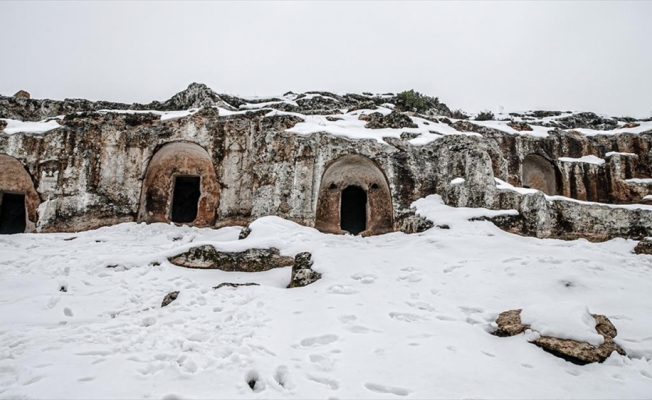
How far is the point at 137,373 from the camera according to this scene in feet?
12.9

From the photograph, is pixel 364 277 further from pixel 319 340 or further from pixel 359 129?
pixel 359 129

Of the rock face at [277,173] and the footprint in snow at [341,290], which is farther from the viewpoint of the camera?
the rock face at [277,173]

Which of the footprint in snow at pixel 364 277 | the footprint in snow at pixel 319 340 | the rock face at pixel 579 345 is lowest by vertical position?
the footprint in snow at pixel 319 340

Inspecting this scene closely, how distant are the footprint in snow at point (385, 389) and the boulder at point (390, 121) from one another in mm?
9888

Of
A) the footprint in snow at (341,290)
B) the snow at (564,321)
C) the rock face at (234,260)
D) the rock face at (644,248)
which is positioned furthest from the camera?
the rock face at (644,248)

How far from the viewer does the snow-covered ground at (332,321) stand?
145 inches

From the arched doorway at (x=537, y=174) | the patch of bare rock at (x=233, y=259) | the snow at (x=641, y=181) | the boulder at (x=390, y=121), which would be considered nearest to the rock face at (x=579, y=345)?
the patch of bare rock at (x=233, y=259)

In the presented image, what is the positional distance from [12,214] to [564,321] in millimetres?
17039

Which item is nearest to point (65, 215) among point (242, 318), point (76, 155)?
point (76, 155)

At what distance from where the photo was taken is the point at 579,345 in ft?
13.1

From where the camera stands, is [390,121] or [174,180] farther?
[174,180]

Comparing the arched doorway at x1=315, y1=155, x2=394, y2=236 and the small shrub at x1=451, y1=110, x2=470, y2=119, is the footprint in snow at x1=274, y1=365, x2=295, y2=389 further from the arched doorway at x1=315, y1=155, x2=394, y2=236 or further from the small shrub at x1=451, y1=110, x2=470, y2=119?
the small shrub at x1=451, y1=110, x2=470, y2=119

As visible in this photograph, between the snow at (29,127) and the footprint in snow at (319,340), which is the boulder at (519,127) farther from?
the snow at (29,127)

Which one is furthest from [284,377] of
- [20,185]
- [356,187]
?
[20,185]
